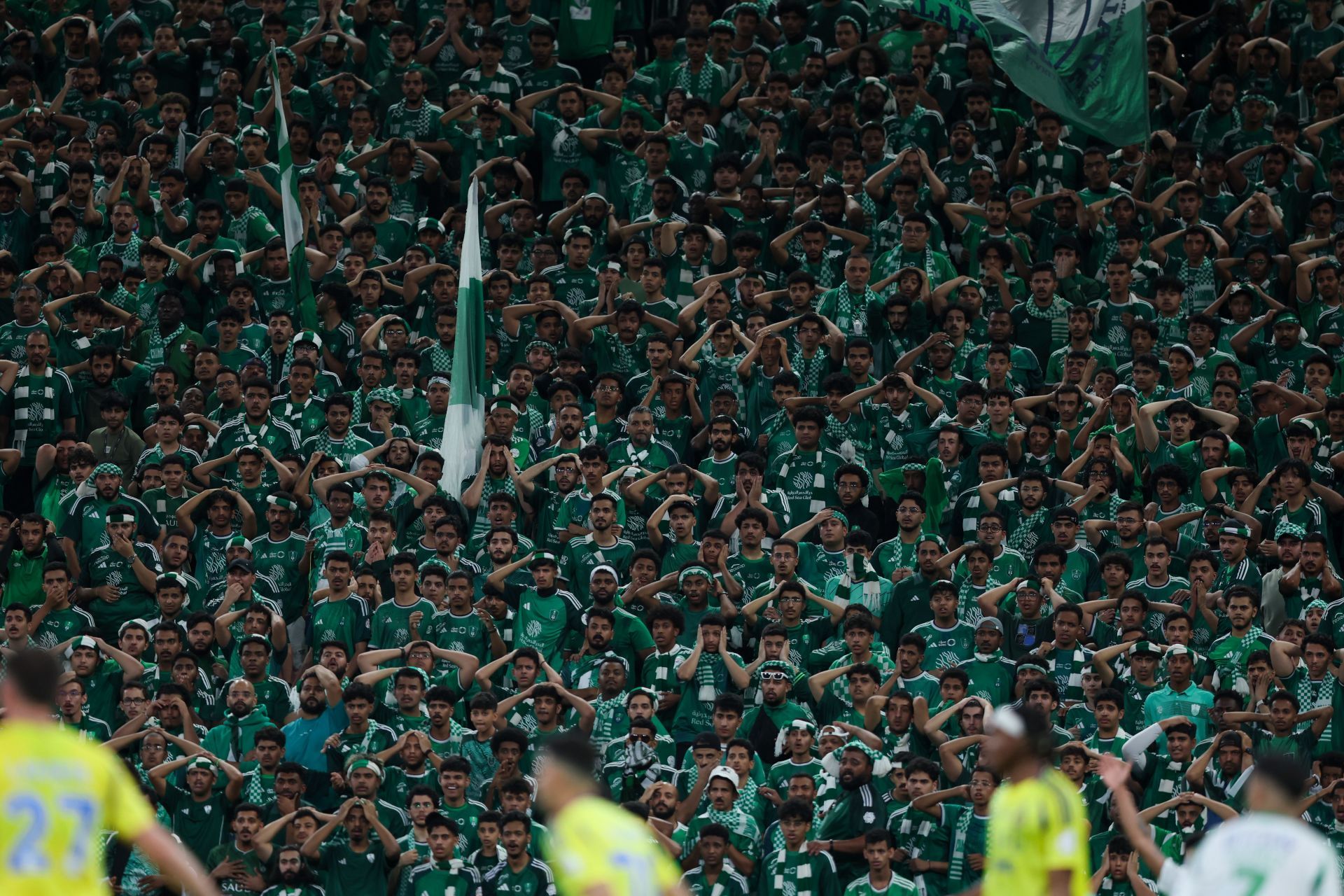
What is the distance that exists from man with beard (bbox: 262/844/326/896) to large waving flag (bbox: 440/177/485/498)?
3727mm

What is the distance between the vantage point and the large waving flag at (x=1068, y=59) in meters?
20.1

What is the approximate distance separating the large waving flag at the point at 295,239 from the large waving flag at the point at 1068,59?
18.9 ft

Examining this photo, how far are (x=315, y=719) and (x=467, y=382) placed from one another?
10.9ft

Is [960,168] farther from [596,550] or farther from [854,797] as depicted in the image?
[854,797]

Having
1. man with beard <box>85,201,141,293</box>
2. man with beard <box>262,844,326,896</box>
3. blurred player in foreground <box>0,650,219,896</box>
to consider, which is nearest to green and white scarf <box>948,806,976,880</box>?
man with beard <box>262,844,326,896</box>

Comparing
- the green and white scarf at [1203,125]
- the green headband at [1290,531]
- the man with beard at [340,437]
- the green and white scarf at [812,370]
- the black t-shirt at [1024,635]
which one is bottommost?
the man with beard at [340,437]

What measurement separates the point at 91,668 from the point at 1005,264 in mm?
8673

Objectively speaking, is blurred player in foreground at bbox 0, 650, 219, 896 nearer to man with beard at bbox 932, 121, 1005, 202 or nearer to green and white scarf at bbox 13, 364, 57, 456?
green and white scarf at bbox 13, 364, 57, 456

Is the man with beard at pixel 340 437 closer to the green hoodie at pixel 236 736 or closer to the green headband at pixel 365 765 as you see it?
the green hoodie at pixel 236 736

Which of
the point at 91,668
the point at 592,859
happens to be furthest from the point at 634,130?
the point at 592,859

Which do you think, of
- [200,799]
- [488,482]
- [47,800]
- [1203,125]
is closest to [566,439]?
[488,482]

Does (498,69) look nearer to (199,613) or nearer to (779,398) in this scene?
(779,398)

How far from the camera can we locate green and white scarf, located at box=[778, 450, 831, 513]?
61.5ft

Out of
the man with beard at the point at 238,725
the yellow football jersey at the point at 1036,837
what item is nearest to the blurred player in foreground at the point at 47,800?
the yellow football jersey at the point at 1036,837
